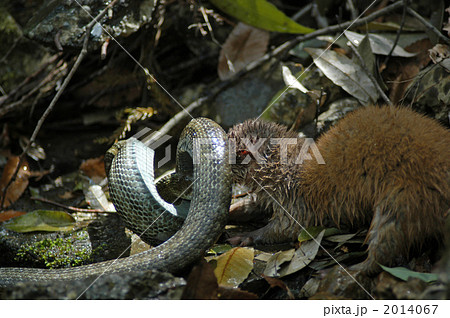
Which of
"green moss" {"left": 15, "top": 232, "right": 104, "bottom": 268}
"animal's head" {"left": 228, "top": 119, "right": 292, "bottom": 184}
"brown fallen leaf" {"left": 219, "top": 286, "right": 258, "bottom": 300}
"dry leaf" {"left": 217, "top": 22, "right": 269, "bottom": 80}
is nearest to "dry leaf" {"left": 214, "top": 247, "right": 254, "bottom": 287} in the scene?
"brown fallen leaf" {"left": 219, "top": 286, "right": 258, "bottom": 300}

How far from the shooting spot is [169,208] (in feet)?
A: 13.0

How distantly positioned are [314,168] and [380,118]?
639mm

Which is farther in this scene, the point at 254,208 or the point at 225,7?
the point at 225,7

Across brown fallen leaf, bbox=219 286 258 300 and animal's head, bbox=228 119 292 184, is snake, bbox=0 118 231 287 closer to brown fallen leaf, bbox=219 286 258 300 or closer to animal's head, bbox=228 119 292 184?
animal's head, bbox=228 119 292 184

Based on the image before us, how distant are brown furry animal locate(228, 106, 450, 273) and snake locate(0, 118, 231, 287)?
0.32 m

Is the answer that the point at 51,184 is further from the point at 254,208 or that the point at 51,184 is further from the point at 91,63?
the point at 254,208

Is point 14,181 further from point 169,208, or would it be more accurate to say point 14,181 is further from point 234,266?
point 234,266

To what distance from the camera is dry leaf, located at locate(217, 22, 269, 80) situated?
563 cm

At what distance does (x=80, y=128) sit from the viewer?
611cm

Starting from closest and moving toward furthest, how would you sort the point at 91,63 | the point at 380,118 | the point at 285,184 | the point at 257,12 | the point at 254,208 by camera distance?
the point at 380,118, the point at 285,184, the point at 254,208, the point at 257,12, the point at 91,63

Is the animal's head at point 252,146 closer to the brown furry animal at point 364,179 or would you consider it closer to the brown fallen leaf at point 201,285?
the brown furry animal at point 364,179

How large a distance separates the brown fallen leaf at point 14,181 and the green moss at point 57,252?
1.15m

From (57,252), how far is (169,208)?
1.09 metres

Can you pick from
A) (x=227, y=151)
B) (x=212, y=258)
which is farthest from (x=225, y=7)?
(x=212, y=258)
